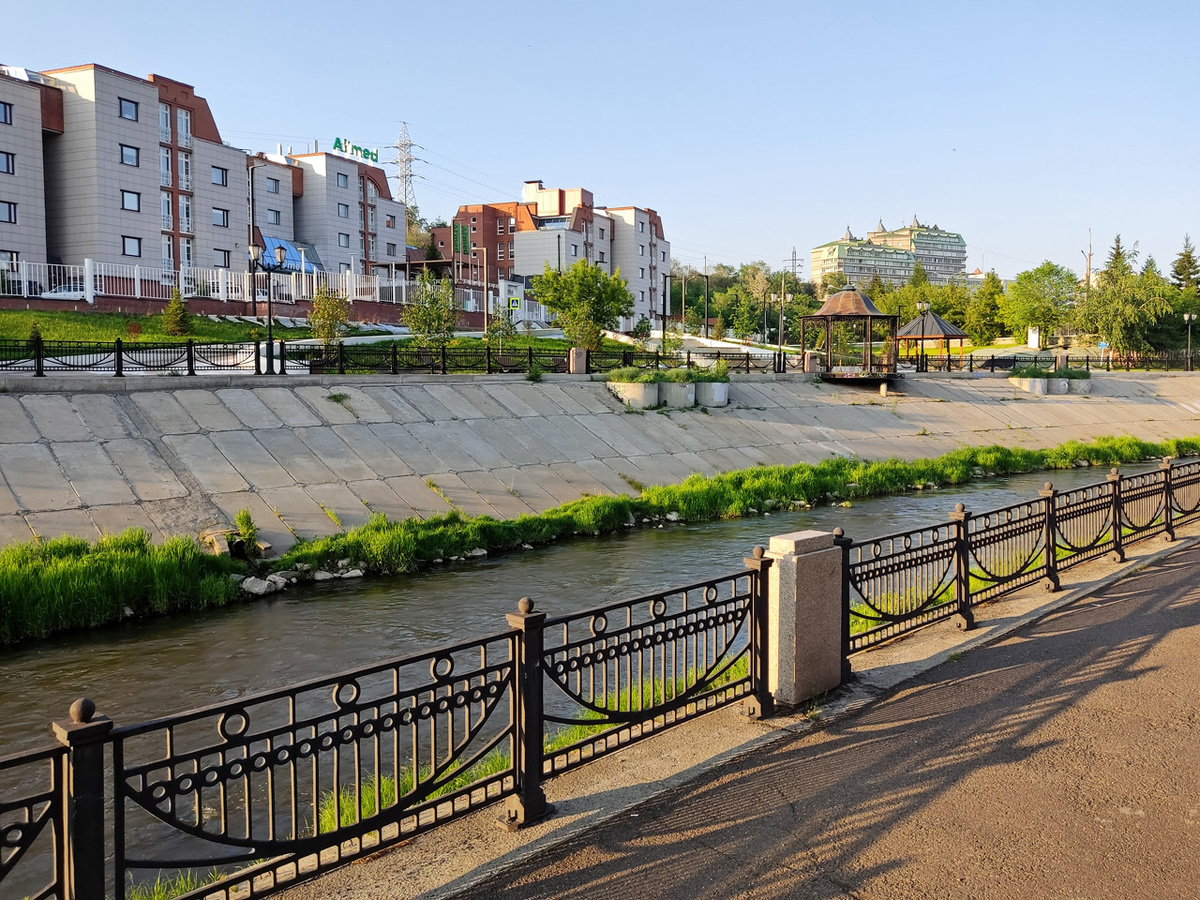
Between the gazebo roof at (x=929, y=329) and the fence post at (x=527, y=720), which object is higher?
the gazebo roof at (x=929, y=329)

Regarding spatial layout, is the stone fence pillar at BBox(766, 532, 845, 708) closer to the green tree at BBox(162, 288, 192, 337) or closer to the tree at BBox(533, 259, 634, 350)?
the green tree at BBox(162, 288, 192, 337)

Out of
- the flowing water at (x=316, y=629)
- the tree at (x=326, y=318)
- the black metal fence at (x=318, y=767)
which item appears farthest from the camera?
the tree at (x=326, y=318)

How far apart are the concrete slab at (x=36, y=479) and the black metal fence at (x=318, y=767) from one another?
7.83 m

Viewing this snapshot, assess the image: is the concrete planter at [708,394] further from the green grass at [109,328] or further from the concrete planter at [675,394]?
the green grass at [109,328]

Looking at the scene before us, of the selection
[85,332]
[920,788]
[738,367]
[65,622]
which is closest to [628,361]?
[738,367]

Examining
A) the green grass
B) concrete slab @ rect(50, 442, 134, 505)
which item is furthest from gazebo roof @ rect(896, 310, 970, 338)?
concrete slab @ rect(50, 442, 134, 505)

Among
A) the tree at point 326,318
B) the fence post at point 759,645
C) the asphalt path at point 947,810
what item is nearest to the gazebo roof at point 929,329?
the tree at point 326,318

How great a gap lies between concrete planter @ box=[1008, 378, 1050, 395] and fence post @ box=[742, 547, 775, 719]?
132ft

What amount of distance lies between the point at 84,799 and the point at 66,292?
35.3 metres

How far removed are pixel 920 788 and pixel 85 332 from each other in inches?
1189

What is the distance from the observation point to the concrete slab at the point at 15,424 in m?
16.0

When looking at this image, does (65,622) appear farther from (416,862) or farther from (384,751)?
(416,862)

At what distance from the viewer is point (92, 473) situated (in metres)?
15.7

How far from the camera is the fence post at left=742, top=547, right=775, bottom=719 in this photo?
6.86 m
